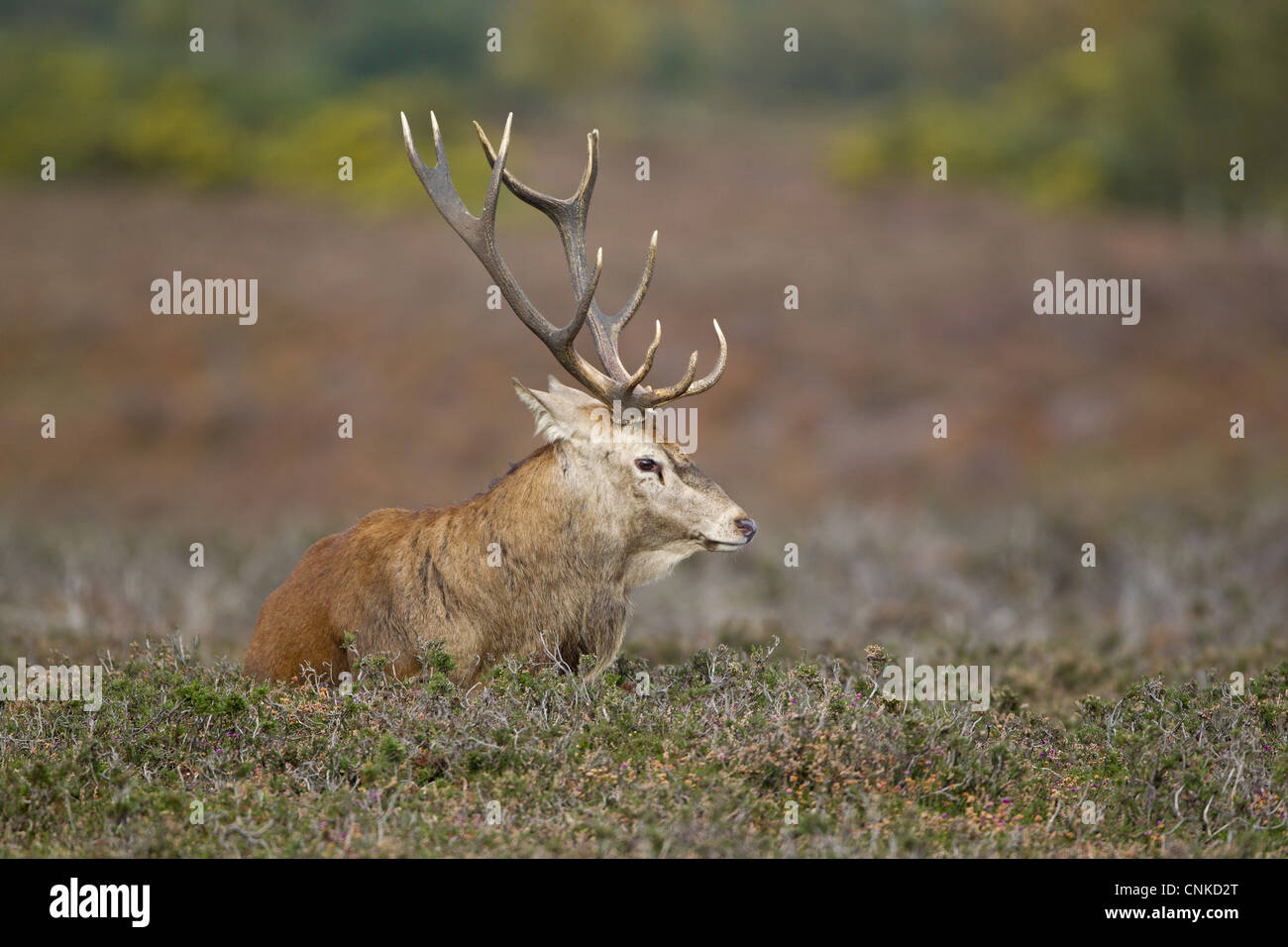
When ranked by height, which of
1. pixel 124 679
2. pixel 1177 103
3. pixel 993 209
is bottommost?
pixel 124 679

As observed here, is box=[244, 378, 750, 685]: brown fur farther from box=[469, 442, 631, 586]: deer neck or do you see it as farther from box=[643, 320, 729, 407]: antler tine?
box=[643, 320, 729, 407]: antler tine

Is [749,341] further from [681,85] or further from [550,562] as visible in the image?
[681,85]

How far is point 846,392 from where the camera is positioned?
2425 centimetres

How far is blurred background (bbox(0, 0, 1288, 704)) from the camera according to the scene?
42.8 feet

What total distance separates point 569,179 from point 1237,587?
2430 centimetres

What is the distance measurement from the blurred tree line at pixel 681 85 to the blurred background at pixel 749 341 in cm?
16

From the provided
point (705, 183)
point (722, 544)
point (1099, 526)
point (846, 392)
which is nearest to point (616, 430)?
point (722, 544)

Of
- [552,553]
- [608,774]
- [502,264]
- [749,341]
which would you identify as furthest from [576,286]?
[749,341]

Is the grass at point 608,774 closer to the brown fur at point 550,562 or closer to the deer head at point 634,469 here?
the brown fur at point 550,562

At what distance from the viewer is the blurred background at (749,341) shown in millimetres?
13039

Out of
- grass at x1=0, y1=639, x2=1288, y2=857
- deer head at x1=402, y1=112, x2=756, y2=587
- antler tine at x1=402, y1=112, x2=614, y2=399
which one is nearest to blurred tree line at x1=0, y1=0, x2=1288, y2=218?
antler tine at x1=402, y1=112, x2=614, y2=399

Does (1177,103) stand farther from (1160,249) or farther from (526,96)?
(526,96)

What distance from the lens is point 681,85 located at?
2339 inches

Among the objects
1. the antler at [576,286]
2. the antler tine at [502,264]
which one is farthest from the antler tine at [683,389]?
the antler tine at [502,264]
